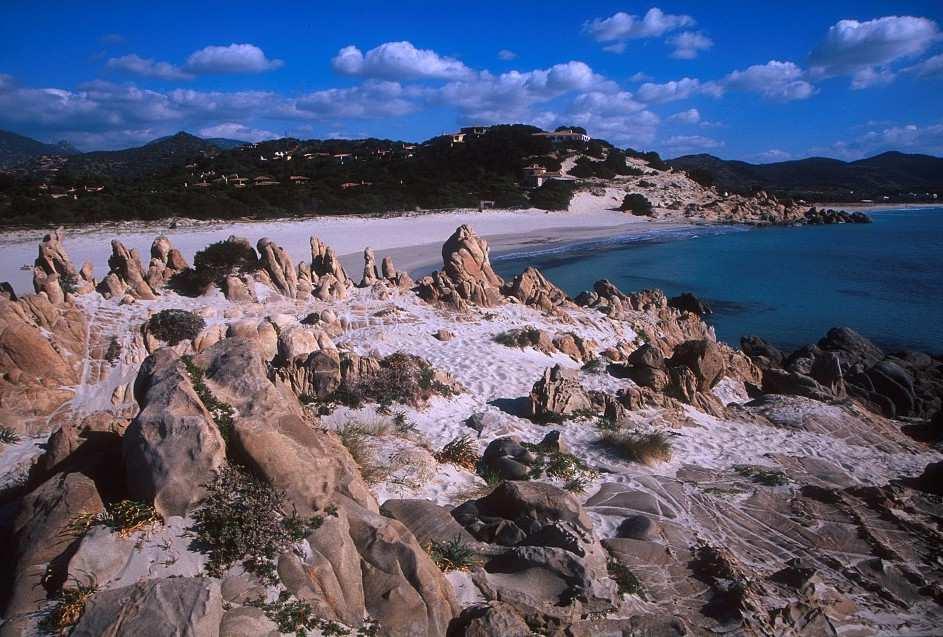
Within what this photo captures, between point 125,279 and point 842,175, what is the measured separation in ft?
666

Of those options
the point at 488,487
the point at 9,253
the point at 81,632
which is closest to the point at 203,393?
the point at 81,632

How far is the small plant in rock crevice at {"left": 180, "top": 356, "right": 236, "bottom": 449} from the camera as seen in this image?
547 cm

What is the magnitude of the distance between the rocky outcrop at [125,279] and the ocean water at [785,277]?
18792 mm

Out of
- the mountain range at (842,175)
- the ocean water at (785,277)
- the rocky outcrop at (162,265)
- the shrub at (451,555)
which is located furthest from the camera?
the mountain range at (842,175)

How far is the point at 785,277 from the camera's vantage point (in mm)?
37594

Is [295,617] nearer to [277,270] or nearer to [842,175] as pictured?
[277,270]

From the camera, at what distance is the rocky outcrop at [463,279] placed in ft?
55.7

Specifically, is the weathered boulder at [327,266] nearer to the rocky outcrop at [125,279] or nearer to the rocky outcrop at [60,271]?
the rocky outcrop at [125,279]

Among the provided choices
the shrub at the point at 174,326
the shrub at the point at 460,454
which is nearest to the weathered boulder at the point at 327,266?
the shrub at the point at 174,326

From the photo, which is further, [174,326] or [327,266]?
[327,266]

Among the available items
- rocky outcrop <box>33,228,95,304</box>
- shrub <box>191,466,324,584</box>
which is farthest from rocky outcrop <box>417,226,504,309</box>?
shrub <box>191,466,324,584</box>

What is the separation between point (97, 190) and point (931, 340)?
50.6 metres

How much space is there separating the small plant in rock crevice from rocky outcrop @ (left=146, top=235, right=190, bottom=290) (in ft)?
32.8

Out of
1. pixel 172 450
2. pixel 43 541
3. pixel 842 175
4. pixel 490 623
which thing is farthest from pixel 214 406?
pixel 842 175
